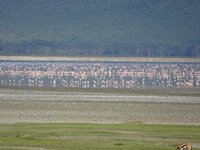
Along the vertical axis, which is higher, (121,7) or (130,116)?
(121,7)

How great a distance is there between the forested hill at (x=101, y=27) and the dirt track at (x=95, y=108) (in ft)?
221

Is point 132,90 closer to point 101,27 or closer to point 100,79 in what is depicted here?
point 100,79

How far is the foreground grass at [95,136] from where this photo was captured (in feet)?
96.1

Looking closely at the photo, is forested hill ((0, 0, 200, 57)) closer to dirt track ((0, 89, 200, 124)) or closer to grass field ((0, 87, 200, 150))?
grass field ((0, 87, 200, 150))

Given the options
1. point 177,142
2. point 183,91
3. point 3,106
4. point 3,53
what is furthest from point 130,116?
point 3,53

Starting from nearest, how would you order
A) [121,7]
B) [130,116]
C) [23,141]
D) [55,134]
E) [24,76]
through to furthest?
[23,141] → [55,134] → [130,116] → [24,76] → [121,7]

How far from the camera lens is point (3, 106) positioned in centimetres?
4219

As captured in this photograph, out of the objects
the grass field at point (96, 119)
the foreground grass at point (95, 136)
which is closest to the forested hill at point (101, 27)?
the grass field at point (96, 119)

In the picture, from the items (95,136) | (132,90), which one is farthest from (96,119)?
(132,90)

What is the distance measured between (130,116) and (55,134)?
24.9 ft

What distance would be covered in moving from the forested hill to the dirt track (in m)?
67.2

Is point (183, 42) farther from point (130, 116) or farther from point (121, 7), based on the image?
point (130, 116)

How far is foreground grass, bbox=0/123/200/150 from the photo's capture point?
1153 inches

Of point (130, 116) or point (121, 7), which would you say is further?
point (121, 7)
